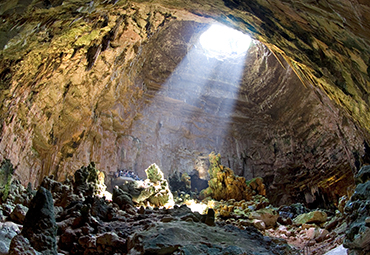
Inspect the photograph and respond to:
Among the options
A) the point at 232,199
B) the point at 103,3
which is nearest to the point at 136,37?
the point at 103,3

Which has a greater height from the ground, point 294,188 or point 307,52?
point 294,188

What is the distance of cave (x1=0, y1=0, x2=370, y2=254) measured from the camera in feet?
22.9

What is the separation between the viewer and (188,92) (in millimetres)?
27891

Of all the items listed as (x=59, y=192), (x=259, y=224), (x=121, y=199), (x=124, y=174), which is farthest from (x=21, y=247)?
(x=124, y=174)

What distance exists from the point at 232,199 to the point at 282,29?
13.0 meters

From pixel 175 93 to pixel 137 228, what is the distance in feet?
65.5

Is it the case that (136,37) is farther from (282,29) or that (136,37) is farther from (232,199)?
(232,199)

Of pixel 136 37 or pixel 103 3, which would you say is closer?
pixel 103 3

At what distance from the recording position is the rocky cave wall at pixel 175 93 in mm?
6937

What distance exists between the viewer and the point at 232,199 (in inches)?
714

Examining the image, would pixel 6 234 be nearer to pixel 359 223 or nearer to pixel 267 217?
pixel 359 223

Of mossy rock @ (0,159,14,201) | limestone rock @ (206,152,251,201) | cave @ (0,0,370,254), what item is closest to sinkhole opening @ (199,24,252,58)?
cave @ (0,0,370,254)

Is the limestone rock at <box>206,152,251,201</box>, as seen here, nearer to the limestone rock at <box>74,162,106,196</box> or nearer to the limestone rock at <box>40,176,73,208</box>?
the limestone rock at <box>74,162,106,196</box>

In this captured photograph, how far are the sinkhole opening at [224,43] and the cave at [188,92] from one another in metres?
0.18
